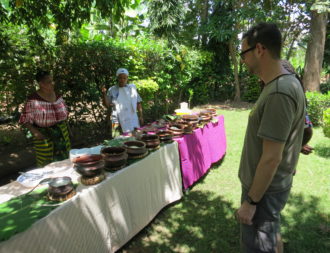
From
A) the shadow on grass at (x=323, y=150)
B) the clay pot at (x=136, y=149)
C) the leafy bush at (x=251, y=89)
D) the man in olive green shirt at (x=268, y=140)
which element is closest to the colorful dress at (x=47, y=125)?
the clay pot at (x=136, y=149)

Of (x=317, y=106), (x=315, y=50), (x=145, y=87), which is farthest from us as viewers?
(x=315, y=50)

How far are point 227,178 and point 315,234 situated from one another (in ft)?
5.10

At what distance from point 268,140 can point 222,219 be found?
2065mm

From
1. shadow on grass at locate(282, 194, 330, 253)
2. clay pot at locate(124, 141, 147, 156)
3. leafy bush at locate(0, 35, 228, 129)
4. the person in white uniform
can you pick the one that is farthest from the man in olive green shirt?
leafy bush at locate(0, 35, 228, 129)

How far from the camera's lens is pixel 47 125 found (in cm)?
311

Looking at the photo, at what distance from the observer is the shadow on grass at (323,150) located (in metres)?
4.92

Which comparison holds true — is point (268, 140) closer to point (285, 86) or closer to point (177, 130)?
Result: point (285, 86)

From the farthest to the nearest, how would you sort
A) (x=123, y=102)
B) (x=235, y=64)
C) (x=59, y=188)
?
(x=235, y=64), (x=123, y=102), (x=59, y=188)

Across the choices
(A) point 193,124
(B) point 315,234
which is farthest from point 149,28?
(B) point 315,234

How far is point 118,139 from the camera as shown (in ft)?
10.1

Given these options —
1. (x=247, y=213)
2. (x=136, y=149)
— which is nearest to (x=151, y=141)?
(x=136, y=149)

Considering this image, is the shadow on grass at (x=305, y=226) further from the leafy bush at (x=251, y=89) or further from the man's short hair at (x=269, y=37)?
the leafy bush at (x=251, y=89)

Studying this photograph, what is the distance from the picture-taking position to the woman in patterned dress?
298 cm

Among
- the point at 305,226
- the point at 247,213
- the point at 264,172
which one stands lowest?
the point at 305,226
